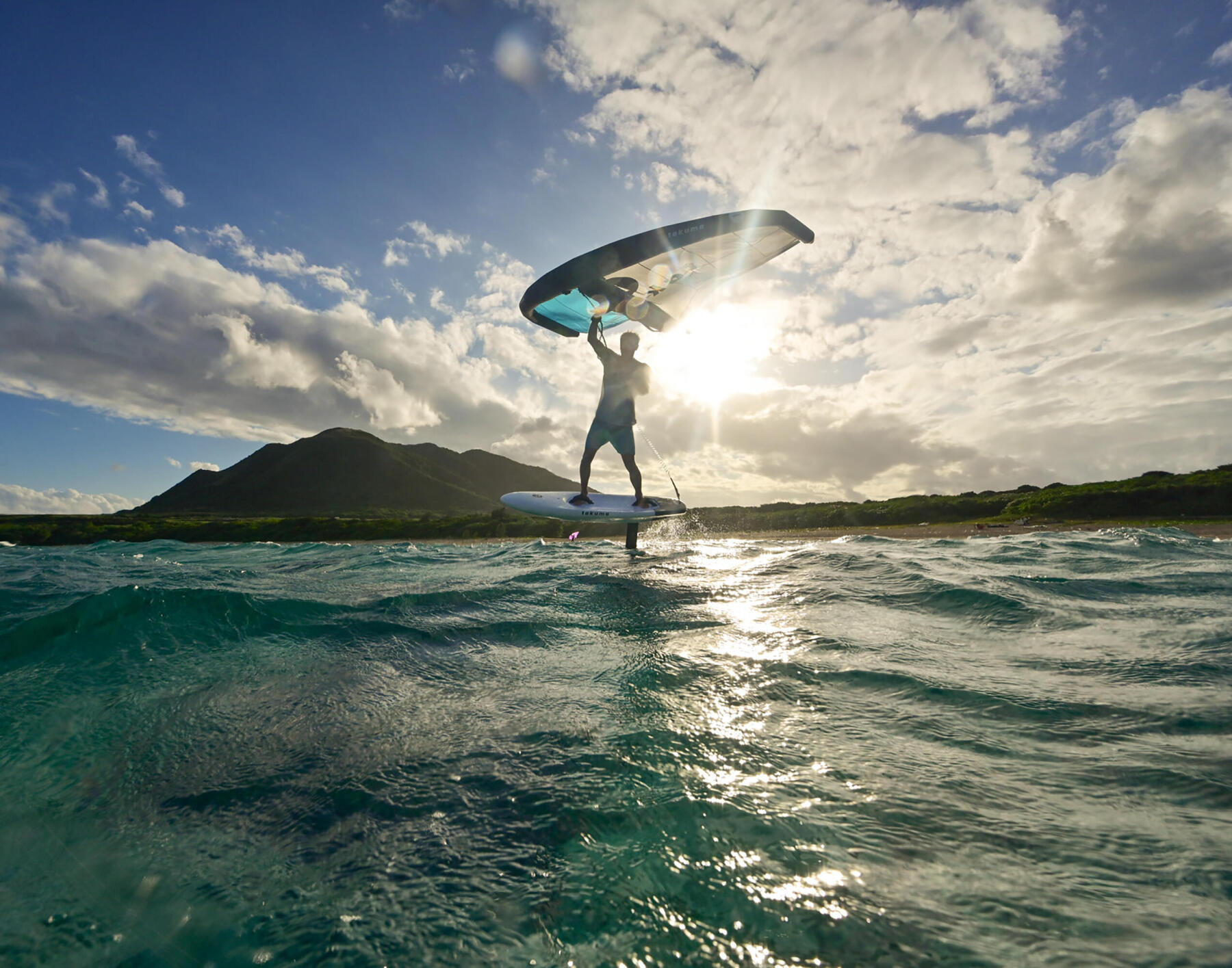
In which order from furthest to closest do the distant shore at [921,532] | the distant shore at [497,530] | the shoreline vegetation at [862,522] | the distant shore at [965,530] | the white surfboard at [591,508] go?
1. the shoreline vegetation at [862,522]
2. the distant shore at [497,530]
3. the distant shore at [921,532]
4. the distant shore at [965,530]
5. the white surfboard at [591,508]

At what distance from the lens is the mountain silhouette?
5866 inches

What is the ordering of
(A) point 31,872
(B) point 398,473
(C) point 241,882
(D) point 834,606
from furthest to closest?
(B) point 398,473, (D) point 834,606, (A) point 31,872, (C) point 241,882

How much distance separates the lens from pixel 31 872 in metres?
2.41

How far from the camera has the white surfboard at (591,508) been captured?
1176 cm

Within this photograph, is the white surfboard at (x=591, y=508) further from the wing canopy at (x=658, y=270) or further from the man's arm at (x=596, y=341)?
the wing canopy at (x=658, y=270)

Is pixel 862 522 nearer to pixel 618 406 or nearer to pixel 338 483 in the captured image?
pixel 618 406

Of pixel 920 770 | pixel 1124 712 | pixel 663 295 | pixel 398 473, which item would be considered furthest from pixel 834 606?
pixel 398 473

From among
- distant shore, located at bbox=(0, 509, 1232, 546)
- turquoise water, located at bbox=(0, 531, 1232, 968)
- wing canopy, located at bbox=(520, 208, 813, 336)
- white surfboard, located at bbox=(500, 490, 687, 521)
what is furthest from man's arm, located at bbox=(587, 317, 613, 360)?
distant shore, located at bbox=(0, 509, 1232, 546)

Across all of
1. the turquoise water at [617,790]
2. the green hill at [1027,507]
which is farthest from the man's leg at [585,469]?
the green hill at [1027,507]

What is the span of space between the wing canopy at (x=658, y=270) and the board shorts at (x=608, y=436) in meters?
2.79

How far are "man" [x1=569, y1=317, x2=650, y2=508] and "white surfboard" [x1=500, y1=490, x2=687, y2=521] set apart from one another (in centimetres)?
18

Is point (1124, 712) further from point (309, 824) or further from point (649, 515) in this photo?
point (649, 515)

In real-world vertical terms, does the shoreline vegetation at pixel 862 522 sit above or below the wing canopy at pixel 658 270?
below

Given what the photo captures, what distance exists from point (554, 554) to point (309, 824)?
45.1ft
